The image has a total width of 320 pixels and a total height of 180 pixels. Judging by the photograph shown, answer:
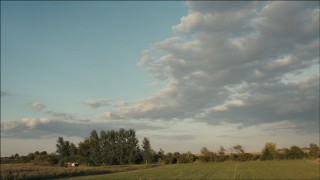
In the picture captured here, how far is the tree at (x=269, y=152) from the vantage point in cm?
9806

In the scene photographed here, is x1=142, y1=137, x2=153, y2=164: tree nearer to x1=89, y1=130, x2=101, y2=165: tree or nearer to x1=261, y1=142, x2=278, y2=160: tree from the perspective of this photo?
x1=89, y1=130, x2=101, y2=165: tree

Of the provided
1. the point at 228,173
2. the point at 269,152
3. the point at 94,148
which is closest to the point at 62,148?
the point at 94,148

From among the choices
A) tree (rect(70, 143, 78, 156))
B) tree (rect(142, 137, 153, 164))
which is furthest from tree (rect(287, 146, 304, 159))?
tree (rect(70, 143, 78, 156))

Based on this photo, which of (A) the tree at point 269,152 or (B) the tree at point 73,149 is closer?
(A) the tree at point 269,152

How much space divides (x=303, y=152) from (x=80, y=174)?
7157cm

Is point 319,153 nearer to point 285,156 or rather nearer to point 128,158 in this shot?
point 285,156

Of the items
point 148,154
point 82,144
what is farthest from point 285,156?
point 82,144

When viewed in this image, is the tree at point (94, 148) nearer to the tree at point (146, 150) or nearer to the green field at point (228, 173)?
the tree at point (146, 150)

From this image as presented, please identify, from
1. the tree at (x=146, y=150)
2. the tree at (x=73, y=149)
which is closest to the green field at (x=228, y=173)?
the tree at (x=146, y=150)

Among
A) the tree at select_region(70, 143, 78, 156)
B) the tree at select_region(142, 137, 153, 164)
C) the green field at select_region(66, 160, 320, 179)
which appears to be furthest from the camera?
the tree at select_region(70, 143, 78, 156)

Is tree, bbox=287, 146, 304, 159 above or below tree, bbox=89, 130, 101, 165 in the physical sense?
below

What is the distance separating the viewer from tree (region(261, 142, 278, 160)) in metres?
98.1

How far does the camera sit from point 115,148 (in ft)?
328

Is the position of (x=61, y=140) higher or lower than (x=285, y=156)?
higher
